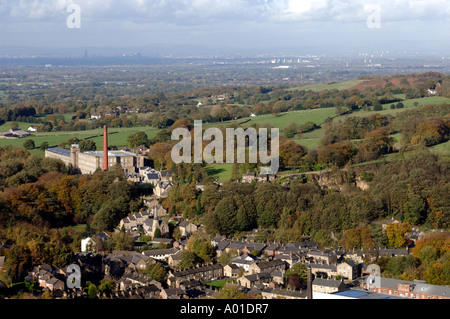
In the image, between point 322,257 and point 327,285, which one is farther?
point 322,257

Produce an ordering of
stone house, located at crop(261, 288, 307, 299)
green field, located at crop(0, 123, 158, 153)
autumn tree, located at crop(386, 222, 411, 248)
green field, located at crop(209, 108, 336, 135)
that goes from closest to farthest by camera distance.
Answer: stone house, located at crop(261, 288, 307, 299)
autumn tree, located at crop(386, 222, 411, 248)
green field, located at crop(0, 123, 158, 153)
green field, located at crop(209, 108, 336, 135)

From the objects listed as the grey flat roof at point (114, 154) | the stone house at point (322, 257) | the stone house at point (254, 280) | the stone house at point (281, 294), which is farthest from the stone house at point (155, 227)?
the grey flat roof at point (114, 154)

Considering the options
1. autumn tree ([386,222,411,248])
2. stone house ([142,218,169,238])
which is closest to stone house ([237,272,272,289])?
autumn tree ([386,222,411,248])

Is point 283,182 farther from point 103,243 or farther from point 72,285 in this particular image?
point 72,285

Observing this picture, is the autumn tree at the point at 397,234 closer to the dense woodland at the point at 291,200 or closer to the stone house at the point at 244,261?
the dense woodland at the point at 291,200

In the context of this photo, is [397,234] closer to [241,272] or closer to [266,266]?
[266,266]

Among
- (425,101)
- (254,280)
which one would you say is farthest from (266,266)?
(425,101)

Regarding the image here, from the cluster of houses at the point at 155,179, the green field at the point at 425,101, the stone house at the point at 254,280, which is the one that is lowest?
the stone house at the point at 254,280

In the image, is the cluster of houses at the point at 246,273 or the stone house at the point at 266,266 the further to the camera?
the stone house at the point at 266,266

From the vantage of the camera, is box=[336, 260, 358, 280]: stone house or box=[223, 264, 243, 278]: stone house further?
box=[223, 264, 243, 278]: stone house

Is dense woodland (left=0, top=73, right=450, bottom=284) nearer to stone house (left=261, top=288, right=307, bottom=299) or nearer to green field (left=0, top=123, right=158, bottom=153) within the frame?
stone house (left=261, top=288, right=307, bottom=299)
